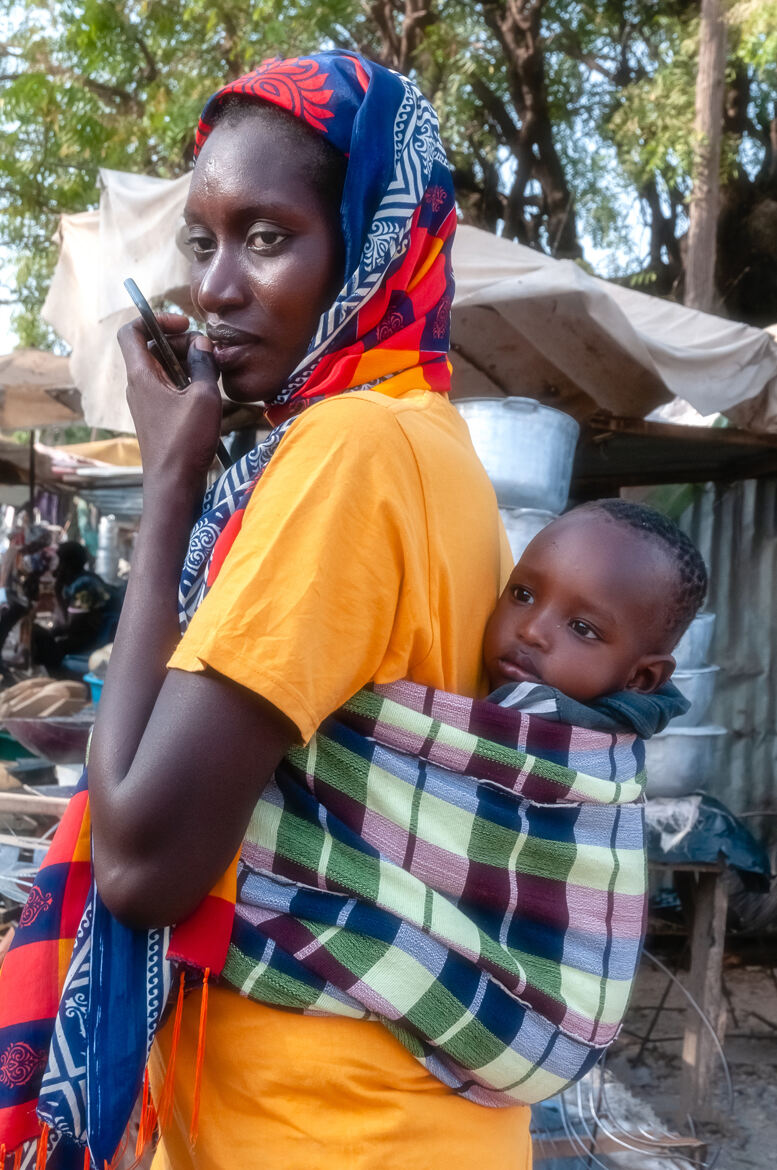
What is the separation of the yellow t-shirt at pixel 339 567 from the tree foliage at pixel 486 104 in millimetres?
8026

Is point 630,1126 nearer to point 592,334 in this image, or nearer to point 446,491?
point 592,334

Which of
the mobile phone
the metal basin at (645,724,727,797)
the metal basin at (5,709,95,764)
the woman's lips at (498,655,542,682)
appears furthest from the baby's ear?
the metal basin at (5,709,95,764)

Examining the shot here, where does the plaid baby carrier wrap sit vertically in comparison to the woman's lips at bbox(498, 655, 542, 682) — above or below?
below

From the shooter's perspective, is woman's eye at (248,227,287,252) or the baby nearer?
woman's eye at (248,227,287,252)

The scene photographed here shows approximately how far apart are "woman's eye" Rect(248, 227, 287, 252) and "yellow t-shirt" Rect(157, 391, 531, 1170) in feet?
0.75

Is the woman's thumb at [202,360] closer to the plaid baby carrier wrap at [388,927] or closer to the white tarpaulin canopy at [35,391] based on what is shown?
the plaid baby carrier wrap at [388,927]

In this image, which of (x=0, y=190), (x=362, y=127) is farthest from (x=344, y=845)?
(x=0, y=190)

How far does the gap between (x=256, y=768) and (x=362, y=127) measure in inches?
27.9

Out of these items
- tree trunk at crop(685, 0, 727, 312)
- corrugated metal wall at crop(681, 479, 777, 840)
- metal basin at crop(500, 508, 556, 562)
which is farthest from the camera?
tree trunk at crop(685, 0, 727, 312)

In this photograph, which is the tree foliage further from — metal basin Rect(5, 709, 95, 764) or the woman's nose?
the woman's nose

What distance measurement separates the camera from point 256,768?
2.80 feet

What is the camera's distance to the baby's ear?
4.13 ft

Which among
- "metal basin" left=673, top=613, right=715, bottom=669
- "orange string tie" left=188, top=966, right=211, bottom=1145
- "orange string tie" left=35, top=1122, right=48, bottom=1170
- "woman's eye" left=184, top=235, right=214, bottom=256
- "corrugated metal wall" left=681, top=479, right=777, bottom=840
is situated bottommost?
"corrugated metal wall" left=681, top=479, right=777, bottom=840

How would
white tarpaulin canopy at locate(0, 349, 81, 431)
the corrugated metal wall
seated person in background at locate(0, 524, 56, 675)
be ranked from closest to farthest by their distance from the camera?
the corrugated metal wall, white tarpaulin canopy at locate(0, 349, 81, 431), seated person in background at locate(0, 524, 56, 675)
